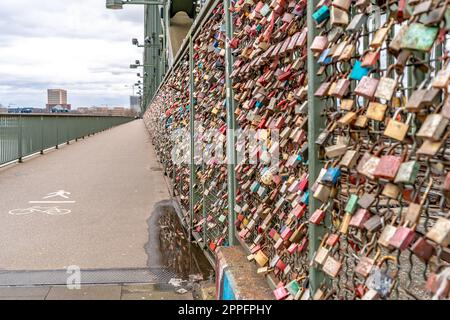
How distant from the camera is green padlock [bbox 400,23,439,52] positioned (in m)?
1.18

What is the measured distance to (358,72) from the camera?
1.50 meters

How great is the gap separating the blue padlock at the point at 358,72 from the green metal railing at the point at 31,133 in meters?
11.2

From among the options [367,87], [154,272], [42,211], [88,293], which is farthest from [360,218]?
[42,211]

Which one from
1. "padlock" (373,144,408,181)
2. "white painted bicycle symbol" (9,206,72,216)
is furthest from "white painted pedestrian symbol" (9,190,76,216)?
"padlock" (373,144,408,181)

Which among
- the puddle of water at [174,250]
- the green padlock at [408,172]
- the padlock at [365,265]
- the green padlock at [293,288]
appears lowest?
the puddle of water at [174,250]

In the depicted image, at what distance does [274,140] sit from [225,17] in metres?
1.30

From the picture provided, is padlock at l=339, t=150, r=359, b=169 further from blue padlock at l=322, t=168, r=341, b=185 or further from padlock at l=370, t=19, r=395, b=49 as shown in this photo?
padlock at l=370, t=19, r=395, b=49

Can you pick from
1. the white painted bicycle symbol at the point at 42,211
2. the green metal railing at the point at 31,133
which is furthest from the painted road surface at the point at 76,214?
the green metal railing at the point at 31,133

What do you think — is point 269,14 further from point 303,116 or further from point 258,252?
→ point 258,252

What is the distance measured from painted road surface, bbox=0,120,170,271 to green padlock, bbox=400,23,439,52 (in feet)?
11.2

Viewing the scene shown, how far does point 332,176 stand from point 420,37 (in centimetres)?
60

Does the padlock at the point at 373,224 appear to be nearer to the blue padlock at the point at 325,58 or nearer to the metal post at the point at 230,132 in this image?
the blue padlock at the point at 325,58

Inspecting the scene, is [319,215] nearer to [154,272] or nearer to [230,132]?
[230,132]

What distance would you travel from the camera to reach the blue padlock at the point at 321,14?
1.71 meters
